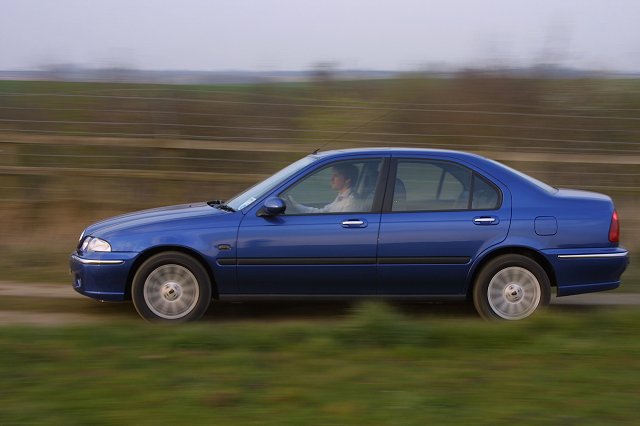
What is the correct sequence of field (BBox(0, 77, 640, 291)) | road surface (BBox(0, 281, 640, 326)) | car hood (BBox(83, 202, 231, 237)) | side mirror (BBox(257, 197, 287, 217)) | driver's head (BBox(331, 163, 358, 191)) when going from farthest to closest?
field (BBox(0, 77, 640, 291)), road surface (BBox(0, 281, 640, 326)), driver's head (BBox(331, 163, 358, 191)), car hood (BBox(83, 202, 231, 237)), side mirror (BBox(257, 197, 287, 217))

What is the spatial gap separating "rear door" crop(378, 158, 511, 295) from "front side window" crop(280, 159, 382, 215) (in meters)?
0.17

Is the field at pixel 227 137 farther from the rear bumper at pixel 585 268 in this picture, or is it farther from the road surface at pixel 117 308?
the rear bumper at pixel 585 268

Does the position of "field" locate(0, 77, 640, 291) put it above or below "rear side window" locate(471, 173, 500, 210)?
above

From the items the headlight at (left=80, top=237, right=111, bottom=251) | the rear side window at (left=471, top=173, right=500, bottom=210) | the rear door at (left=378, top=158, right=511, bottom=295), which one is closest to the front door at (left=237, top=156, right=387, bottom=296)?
the rear door at (left=378, top=158, right=511, bottom=295)

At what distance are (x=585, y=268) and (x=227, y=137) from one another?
7.40m

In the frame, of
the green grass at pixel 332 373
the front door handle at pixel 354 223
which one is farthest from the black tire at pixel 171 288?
the front door handle at pixel 354 223

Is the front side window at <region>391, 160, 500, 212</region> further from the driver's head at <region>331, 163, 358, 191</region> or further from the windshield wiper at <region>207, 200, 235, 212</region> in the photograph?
the windshield wiper at <region>207, 200, 235, 212</region>

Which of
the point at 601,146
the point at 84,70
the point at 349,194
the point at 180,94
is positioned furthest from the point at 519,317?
the point at 84,70

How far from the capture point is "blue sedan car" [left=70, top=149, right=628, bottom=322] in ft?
22.0

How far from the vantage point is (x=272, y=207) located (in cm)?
668

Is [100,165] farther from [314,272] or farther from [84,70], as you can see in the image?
[314,272]

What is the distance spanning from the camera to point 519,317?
22.5 ft

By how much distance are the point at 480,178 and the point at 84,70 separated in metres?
9.95

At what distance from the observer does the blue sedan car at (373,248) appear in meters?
6.71
